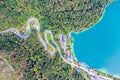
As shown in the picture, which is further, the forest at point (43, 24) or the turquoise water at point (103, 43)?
the turquoise water at point (103, 43)

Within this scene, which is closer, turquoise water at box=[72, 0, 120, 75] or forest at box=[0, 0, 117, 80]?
forest at box=[0, 0, 117, 80]

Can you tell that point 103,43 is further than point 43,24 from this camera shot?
Yes

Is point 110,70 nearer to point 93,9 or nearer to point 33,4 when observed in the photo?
point 93,9

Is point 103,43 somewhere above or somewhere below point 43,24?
above

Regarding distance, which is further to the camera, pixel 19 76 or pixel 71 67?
pixel 71 67

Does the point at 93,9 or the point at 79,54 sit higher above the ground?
the point at 93,9

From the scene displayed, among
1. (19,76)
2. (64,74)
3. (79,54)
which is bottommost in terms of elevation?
(19,76)

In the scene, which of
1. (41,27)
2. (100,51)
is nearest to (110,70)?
(100,51)
